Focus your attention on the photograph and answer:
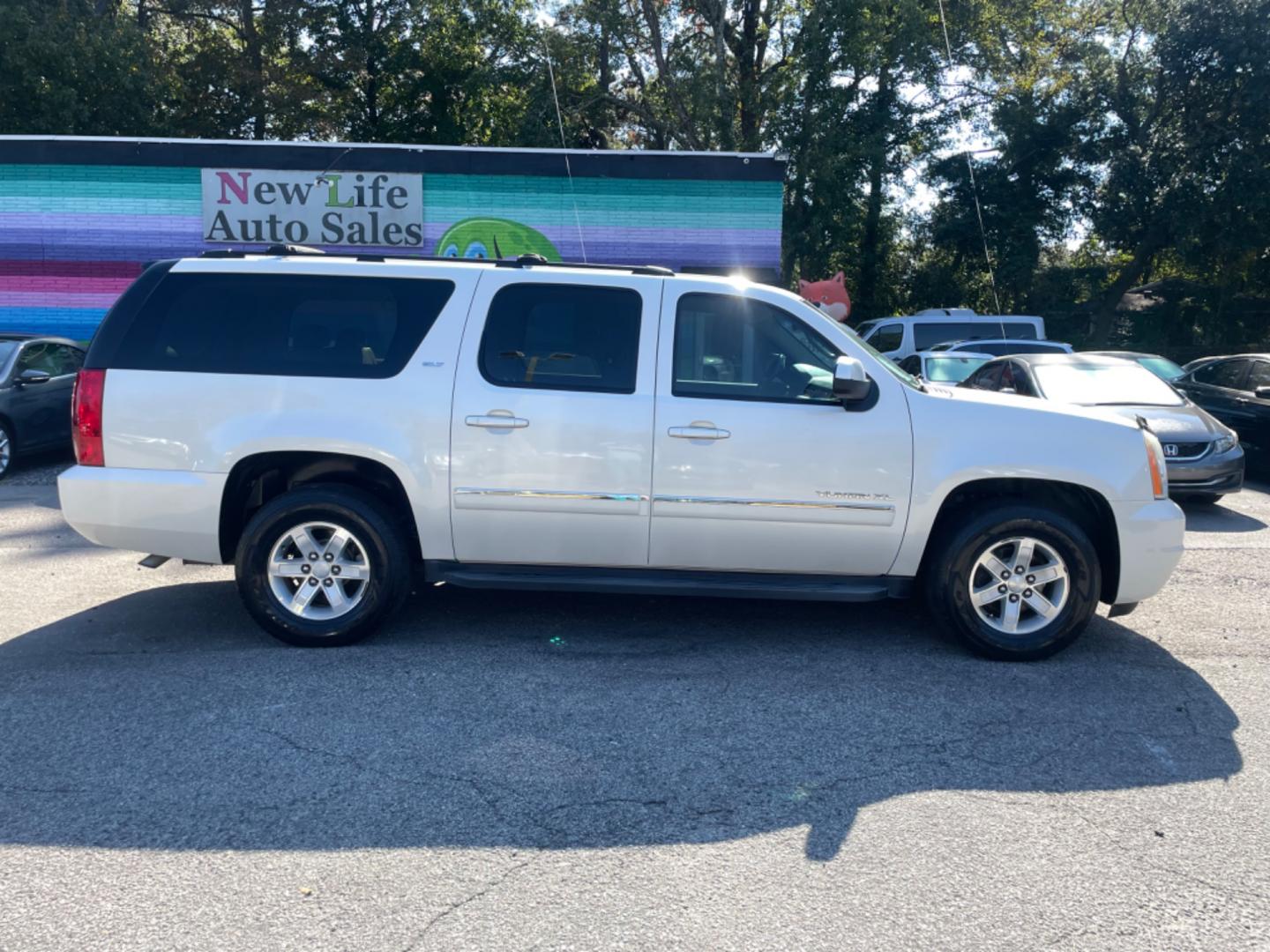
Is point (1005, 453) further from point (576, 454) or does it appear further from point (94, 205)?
point (94, 205)

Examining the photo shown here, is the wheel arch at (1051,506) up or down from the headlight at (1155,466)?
down

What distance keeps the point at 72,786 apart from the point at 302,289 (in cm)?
277

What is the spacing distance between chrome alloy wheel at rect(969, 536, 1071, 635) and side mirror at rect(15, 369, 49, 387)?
34.4ft

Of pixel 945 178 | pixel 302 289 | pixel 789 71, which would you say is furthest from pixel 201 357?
pixel 945 178

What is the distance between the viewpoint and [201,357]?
562 cm

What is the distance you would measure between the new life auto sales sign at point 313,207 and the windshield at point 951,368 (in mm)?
7323

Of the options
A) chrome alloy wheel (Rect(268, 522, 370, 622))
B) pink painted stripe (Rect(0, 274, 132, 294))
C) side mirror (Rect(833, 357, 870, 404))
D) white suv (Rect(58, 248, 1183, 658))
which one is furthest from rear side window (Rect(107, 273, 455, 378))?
pink painted stripe (Rect(0, 274, 132, 294))

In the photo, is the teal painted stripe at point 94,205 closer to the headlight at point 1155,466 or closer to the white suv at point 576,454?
the white suv at point 576,454

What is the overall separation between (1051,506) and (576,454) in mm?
2568

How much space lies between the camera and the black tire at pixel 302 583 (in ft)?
18.2

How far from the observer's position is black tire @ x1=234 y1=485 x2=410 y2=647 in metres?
5.56

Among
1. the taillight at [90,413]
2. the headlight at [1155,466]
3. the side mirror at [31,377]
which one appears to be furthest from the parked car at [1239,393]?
the side mirror at [31,377]

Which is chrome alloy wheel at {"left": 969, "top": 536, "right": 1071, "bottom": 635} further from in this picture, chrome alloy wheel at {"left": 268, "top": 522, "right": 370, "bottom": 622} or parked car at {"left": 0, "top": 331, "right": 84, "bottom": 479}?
parked car at {"left": 0, "top": 331, "right": 84, "bottom": 479}

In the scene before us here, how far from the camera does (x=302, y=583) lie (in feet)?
18.5
